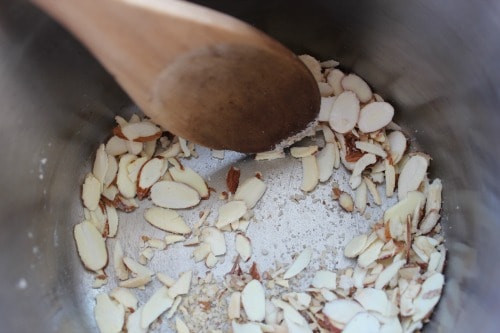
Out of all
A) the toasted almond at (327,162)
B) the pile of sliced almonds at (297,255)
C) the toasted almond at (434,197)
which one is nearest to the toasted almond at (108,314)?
the pile of sliced almonds at (297,255)

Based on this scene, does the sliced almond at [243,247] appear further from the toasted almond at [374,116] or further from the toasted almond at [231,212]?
the toasted almond at [374,116]

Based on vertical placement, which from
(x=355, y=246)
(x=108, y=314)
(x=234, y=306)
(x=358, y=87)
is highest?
(x=358, y=87)

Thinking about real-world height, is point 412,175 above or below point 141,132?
above

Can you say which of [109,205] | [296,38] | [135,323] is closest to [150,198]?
[109,205]

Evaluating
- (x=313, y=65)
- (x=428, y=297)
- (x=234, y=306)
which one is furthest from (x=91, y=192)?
(x=428, y=297)

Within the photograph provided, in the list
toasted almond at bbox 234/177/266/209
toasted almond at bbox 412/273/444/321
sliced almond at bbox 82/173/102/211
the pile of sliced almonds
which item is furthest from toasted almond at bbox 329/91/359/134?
sliced almond at bbox 82/173/102/211

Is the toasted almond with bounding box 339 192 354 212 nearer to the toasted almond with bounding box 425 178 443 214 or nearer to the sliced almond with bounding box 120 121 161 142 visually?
the toasted almond with bounding box 425 178 443 214

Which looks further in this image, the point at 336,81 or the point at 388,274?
the point at 336,81

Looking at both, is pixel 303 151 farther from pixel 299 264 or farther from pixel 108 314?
pixel 108 314
